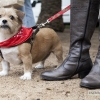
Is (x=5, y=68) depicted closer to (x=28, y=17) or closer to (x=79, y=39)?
(x=79, y=39)

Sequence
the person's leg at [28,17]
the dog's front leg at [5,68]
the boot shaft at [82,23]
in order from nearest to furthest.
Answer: the boot shaft at [82,23] < the dog's front leg at [5,68] < the person's leg at [28,17]

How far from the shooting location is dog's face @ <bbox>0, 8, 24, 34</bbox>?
152 inches

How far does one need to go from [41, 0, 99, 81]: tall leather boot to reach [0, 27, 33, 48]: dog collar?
1.81ft

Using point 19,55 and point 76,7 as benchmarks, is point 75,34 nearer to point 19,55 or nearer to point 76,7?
point 76,7

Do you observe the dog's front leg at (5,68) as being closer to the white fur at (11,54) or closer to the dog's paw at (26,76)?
the white fur at (11,54)

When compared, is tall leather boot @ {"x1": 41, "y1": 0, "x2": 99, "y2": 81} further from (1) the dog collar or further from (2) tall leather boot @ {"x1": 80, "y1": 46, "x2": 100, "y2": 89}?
(1) the dog collar

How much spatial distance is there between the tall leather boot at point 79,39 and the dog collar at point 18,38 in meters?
0.55

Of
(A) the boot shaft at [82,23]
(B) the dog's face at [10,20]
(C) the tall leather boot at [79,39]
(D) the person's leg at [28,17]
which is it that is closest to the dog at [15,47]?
(B) the dog's face at [10,20]

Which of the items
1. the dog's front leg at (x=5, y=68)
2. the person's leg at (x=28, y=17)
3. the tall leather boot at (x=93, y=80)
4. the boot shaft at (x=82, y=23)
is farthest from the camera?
the person's leg at (x=28, y=17)

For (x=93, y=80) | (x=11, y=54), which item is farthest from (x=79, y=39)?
(x=11, y=54)

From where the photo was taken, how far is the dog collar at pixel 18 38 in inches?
152

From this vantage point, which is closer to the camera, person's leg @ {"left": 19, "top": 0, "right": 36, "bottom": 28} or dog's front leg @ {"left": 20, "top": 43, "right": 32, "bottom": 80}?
dog's front leg @ {"left": 20, "top": 43, "right": 32, "bottom": 80}

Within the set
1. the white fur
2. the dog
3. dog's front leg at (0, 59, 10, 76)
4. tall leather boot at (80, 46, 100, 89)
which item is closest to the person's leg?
the dog

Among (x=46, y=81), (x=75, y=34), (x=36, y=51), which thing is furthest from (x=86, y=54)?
(x=36, y=51)
